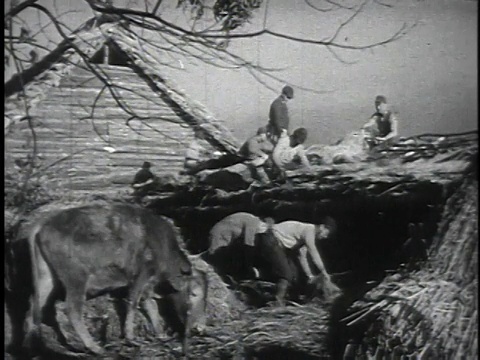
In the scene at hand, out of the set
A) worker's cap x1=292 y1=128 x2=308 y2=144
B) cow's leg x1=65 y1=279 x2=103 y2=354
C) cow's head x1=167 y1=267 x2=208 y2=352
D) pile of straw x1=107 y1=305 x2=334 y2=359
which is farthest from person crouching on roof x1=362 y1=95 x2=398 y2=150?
cow's leg x1=65 y1=279 x2=103 y2=354

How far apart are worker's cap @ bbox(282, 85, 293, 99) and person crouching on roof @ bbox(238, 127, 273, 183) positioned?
14cm

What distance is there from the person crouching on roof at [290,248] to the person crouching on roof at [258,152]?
18 centimetres

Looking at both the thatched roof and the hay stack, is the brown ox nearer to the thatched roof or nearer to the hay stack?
the thatched roof

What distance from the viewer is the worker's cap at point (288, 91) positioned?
2.47 metres

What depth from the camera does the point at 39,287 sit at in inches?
94.0

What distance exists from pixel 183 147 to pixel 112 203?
295 mm

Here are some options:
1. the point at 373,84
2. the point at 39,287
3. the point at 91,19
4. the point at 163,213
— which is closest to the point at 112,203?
the point at 163,213

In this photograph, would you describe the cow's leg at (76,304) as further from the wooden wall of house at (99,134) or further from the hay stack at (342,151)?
the hay stack at (342,151)

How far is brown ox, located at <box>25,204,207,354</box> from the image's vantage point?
2.39 m

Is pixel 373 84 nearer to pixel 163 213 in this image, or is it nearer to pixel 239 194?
pixel 239 194

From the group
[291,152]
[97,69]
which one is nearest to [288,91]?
[291,152]

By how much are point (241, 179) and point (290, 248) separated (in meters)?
0.28

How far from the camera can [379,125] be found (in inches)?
98.4

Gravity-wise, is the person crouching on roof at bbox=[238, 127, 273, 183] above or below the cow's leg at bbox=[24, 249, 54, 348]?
above
